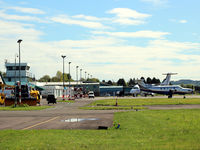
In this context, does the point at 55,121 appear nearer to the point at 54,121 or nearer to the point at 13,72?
the point at 54,121

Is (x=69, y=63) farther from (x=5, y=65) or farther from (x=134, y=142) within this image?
(x=134, y=142)

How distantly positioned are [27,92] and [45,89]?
6394cm

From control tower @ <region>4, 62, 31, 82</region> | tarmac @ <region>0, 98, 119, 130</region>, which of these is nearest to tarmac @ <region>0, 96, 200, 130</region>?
tarmac @ <region>0, 98, 119, 130</region>

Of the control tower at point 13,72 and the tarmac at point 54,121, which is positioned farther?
the control tower at point 13,72

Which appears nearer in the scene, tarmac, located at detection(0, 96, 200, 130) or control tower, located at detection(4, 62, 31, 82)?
tarmac, located at detection(0, 96, 200, 130)

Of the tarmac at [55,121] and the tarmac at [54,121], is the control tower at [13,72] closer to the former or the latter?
the tarmac at [55,121]

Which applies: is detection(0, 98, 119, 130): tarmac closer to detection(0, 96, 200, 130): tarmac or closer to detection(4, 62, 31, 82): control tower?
detection(0, 96, 200, 130): tarmac

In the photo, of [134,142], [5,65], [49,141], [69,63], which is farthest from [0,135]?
[5,65]

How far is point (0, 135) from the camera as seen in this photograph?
50.9 ft

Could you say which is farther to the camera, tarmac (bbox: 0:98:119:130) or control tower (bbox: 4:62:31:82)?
control tower (bbox: 4:62:31:82)

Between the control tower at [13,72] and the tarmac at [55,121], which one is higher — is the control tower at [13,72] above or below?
above

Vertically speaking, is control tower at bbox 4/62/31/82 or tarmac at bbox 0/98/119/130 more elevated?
control tower at bbox 4/62/31/82

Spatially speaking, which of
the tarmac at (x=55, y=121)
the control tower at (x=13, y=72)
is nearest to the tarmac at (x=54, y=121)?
the tarmac at (x=55, y=121)

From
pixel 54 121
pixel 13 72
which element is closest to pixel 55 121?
pixel 54 121
